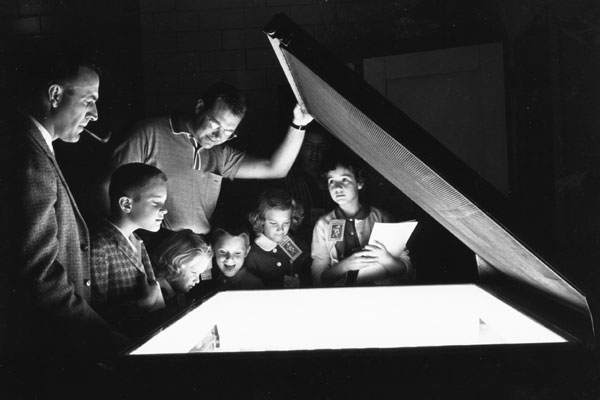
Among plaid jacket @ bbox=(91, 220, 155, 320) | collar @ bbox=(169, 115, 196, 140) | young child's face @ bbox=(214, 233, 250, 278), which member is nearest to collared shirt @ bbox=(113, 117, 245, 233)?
collar @ bbox=(169, 115, 196, 140)

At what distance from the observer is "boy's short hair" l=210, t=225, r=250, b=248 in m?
2.81

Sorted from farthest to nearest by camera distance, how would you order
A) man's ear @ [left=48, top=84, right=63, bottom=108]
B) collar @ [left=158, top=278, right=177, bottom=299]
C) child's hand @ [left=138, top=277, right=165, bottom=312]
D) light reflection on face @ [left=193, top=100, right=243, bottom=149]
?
light reflection on face @ [left=193, top=100, right=243, bottom=149], collar @ [left=158, top=278, right=177, bottom=299], child's hand @ [left=138, top=277, right=165, bottom=312], man's ear @ [left=48, top=84, right=63, bottom=108]

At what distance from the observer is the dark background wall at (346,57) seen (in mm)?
2523

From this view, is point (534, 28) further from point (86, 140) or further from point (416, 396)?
point (416, 396)

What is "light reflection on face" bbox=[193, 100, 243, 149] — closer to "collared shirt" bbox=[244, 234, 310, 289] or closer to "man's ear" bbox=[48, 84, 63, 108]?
"collared shirt" bbox=[244, 234, 310, 289]

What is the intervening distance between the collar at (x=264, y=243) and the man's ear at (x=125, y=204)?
2.50 feet

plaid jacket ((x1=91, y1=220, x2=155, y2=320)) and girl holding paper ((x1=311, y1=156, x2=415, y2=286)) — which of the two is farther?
girl holding paper ((x1=311, y1=156, x2=415, y2=286))

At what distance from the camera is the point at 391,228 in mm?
2973

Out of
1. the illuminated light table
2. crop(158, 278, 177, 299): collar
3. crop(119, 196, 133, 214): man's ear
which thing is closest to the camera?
the illuminated light table

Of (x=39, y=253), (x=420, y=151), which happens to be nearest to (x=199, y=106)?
(x=39, y=253)


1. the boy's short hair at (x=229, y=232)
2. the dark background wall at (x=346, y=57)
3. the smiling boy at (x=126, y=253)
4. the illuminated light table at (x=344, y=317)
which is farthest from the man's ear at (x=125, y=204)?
the illuminated light table at (x=344, y=317)

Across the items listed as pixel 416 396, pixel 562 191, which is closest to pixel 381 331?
pixel 416 396

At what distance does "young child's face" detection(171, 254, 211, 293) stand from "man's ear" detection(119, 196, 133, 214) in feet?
1.50

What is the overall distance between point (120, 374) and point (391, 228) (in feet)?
7.56
